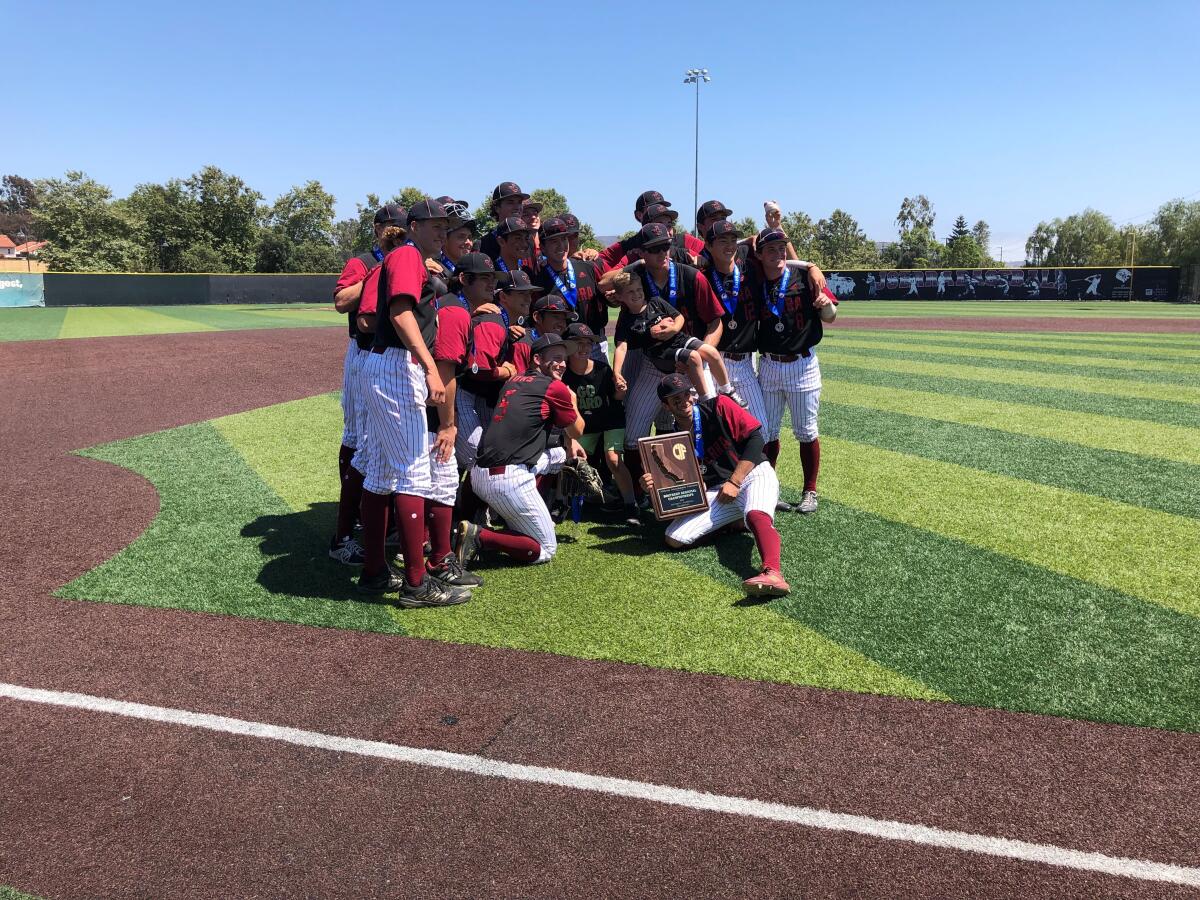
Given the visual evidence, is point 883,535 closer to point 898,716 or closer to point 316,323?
point 898,716

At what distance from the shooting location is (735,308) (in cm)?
600

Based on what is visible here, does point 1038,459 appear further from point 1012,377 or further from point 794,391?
point 1012,377

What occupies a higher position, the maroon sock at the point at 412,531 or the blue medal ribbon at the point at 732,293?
the blue medal ribbon at the point at 732,293

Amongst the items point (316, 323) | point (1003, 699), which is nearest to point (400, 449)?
point (1003, 699)

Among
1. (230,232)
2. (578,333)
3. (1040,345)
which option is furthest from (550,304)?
(230,232)

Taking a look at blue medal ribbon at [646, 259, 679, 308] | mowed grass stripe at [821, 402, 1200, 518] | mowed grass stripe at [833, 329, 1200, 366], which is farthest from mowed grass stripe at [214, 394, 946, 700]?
mowed grass stripe at [833, 329, 1200, 366]

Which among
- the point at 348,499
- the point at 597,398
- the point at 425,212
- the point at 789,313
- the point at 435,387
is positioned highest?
the point at 425,212

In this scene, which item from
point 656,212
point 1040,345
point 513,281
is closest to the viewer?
point 513,281

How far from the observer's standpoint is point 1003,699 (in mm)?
3541

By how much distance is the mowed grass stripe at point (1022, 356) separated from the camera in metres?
13.9

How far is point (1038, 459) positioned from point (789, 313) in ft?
11.4

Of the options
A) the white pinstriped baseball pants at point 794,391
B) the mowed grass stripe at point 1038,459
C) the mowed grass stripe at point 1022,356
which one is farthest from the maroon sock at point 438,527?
the mowed grass stripe at point 1022,356

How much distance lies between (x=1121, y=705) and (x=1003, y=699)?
1.62 feet

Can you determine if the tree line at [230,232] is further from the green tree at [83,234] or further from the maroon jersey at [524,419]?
the maroon jersey at [524,419]
